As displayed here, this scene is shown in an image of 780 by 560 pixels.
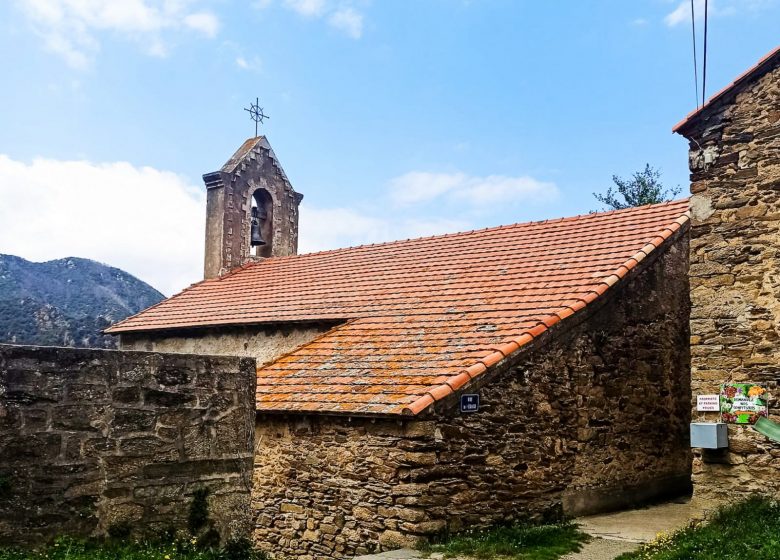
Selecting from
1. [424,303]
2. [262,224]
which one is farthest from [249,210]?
[424,303]

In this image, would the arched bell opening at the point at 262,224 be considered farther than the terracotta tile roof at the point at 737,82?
Yes

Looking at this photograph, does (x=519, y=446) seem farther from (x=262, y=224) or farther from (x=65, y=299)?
(x=65, y=299)

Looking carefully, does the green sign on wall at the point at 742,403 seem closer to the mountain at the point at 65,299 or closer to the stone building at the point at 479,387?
→ the stone building at the point at 479,387

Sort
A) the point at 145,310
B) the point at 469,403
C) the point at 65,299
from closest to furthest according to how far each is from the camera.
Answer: the point at 469,403 → the point at 145,310 → the point at 65,299

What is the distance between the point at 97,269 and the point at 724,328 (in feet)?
84.5

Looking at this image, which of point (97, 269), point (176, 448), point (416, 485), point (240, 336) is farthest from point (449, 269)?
point (97, 269)

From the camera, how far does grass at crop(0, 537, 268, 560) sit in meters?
4.12

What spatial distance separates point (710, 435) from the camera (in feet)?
23.9

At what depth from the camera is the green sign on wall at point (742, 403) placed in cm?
717

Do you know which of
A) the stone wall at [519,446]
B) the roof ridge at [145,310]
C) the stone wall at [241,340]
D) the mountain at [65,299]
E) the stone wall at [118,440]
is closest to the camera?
the stone wall at [118,440]

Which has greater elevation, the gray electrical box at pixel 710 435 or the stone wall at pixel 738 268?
the stone wall at pixel 738 268

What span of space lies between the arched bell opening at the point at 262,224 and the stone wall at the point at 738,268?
13.0 meters

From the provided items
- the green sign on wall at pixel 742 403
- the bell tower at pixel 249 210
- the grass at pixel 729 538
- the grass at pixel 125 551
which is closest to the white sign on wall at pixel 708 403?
the green sign on wall at pixel 742 403

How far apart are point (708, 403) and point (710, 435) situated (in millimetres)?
348
